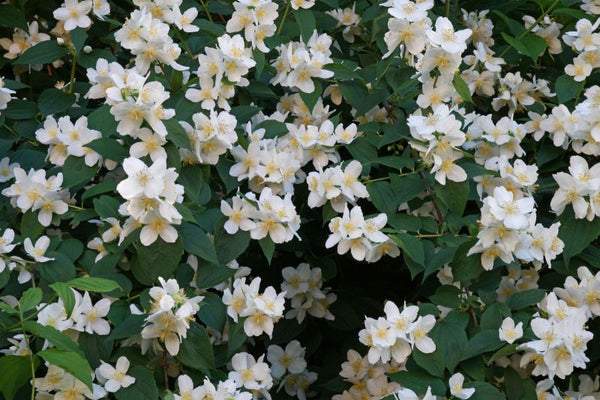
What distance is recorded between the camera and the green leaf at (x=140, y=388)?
6.93 feet

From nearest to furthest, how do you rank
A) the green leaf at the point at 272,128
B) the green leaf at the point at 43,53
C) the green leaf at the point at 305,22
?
1. the green leaf at the point at 272,128
2. the green leaf at the point at 305,22
3. the green leaf at the point at 43,53

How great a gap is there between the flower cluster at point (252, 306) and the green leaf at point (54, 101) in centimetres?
79

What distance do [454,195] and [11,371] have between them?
106 cm

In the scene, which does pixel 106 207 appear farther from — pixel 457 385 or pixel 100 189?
pixel 457 385

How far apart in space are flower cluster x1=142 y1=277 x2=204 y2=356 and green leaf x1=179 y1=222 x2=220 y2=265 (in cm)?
8

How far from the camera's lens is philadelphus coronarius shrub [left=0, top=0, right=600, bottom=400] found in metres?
2.14

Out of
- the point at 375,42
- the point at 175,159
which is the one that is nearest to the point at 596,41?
the point at 375,42

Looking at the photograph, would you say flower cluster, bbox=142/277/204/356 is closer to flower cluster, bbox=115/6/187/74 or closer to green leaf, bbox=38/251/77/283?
green leaf, bbox=38/251/77/283

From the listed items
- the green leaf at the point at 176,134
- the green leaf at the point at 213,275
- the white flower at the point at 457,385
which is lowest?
the white flower at the point at 457,385

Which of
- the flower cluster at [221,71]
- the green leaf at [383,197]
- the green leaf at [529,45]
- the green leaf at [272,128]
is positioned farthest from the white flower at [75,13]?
the green leaf at [529,45]

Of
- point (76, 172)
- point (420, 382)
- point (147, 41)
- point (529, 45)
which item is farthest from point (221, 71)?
point (529, 45)

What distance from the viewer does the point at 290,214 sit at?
2.27m

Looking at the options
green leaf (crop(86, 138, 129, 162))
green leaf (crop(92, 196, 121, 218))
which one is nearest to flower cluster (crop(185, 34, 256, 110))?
green leaf (crop(86, 138, 129, 162))

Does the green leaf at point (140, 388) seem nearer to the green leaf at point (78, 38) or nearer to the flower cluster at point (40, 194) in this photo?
the flower cluster at point (40, 194)
